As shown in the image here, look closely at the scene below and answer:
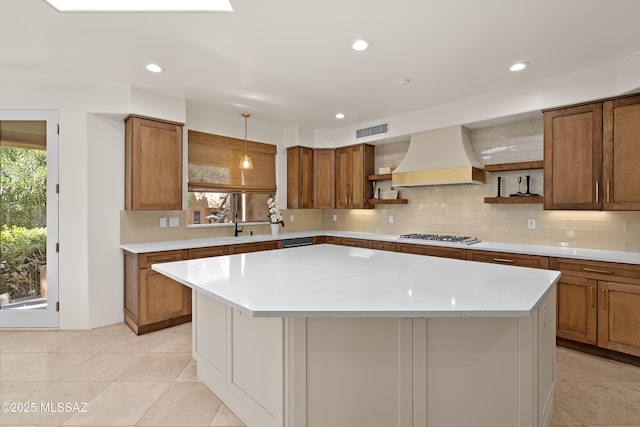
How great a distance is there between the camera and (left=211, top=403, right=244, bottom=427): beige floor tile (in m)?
1.96

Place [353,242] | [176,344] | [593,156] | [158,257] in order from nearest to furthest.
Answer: [593,156] → [176,344] → [158,257] → [353,242]

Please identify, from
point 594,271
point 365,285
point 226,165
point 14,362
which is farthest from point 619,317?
point 14,362

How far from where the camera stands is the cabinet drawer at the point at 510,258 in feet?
10.2

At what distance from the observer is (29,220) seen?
346 cm

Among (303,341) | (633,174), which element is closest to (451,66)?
(633,174)

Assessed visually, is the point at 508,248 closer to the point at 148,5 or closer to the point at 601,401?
the point at 601,401

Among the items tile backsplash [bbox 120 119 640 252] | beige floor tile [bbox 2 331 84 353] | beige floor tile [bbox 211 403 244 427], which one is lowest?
beige floor tile [bbox 211 403 244 427]

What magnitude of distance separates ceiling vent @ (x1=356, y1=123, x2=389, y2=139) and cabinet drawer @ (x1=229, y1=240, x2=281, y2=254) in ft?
7.16

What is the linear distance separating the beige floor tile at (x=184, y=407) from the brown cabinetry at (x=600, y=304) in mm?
3199

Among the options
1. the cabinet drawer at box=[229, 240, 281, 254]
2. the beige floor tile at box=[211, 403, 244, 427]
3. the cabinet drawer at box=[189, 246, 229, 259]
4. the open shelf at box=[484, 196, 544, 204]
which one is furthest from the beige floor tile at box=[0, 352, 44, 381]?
the open shelf at box=[484, 196, 544, 204]

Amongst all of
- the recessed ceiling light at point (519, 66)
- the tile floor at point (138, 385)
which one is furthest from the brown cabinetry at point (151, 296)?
the recessed ceiling light at point (519, 66)

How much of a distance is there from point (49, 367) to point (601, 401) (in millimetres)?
4287

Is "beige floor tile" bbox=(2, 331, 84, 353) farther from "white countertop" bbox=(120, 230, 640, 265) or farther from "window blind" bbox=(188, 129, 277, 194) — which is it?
"window blind" bbox=(188, 129, 277, 194)

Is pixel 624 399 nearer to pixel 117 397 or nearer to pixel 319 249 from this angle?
pixel 319 249
